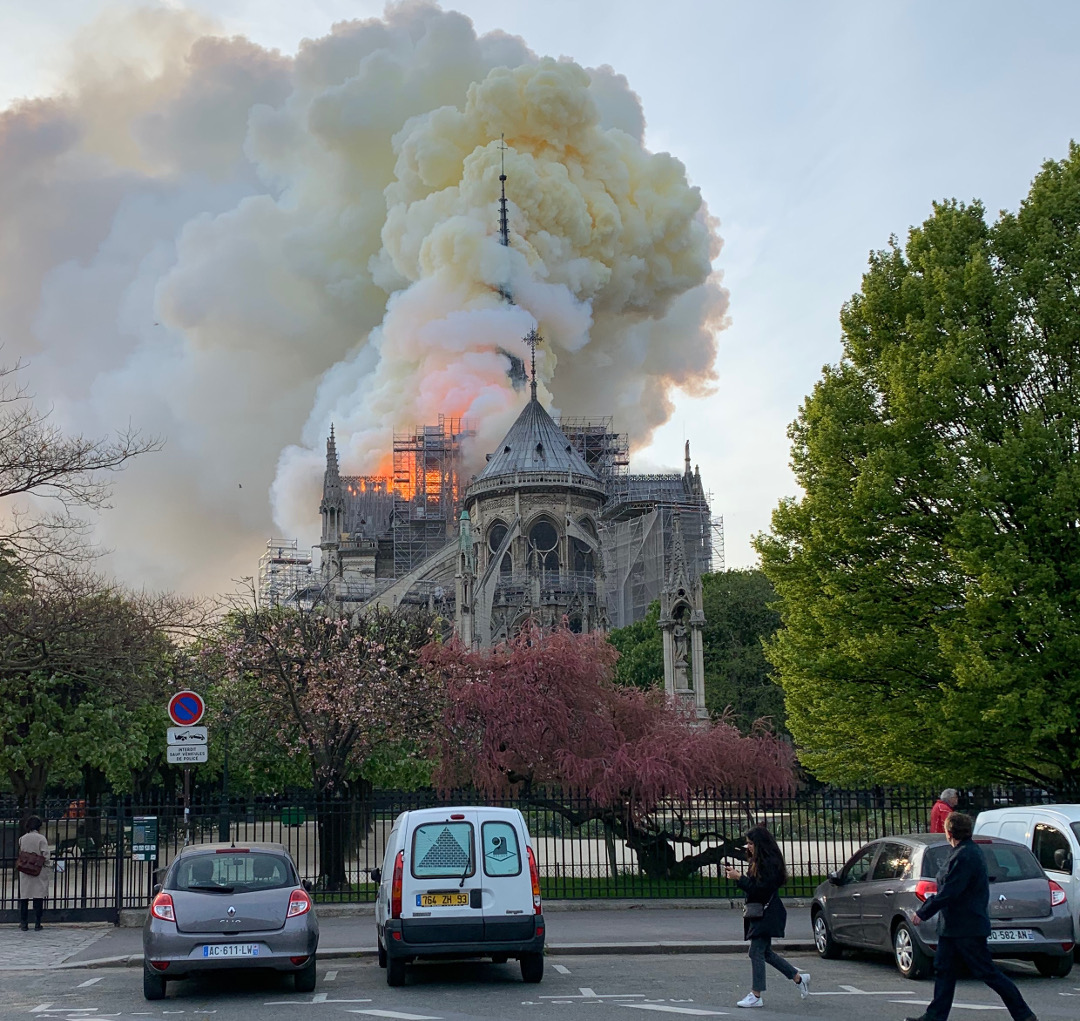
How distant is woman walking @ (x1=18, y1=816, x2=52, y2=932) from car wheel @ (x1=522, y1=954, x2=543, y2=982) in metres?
9.02

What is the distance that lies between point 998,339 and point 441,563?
206ft

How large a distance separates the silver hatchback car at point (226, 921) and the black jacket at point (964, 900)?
19.8ft

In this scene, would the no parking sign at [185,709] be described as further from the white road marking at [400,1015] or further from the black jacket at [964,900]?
the black jacket at [964,900]

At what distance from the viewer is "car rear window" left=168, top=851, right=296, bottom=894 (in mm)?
12742

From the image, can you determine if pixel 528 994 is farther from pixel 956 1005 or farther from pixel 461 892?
pixel 956 1005

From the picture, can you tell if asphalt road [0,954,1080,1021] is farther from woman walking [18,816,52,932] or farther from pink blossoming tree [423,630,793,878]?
pink blossoming tree [423,630,793,878]

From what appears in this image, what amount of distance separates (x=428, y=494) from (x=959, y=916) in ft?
285

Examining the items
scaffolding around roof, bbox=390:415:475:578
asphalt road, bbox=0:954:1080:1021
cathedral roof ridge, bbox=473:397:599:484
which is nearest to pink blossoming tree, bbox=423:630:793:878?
asphalt road, bbox=0:954:1080:1021

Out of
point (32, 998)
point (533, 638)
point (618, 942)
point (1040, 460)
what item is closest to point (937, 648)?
point (1040, 460)

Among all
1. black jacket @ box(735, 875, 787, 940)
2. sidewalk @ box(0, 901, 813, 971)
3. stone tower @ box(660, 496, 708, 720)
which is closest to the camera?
black jacket @ box(735, 875, 787, 940)

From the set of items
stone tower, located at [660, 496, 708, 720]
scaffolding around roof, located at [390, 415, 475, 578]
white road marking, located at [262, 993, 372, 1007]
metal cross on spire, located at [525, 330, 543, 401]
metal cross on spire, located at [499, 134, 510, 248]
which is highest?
metal cross on spire, located at [499, 134, 510, 248]

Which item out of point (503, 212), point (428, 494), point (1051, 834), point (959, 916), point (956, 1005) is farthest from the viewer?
point (503, 212)

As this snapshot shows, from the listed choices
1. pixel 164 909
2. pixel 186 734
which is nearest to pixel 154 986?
pixel 164 909

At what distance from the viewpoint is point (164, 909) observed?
1250cm
